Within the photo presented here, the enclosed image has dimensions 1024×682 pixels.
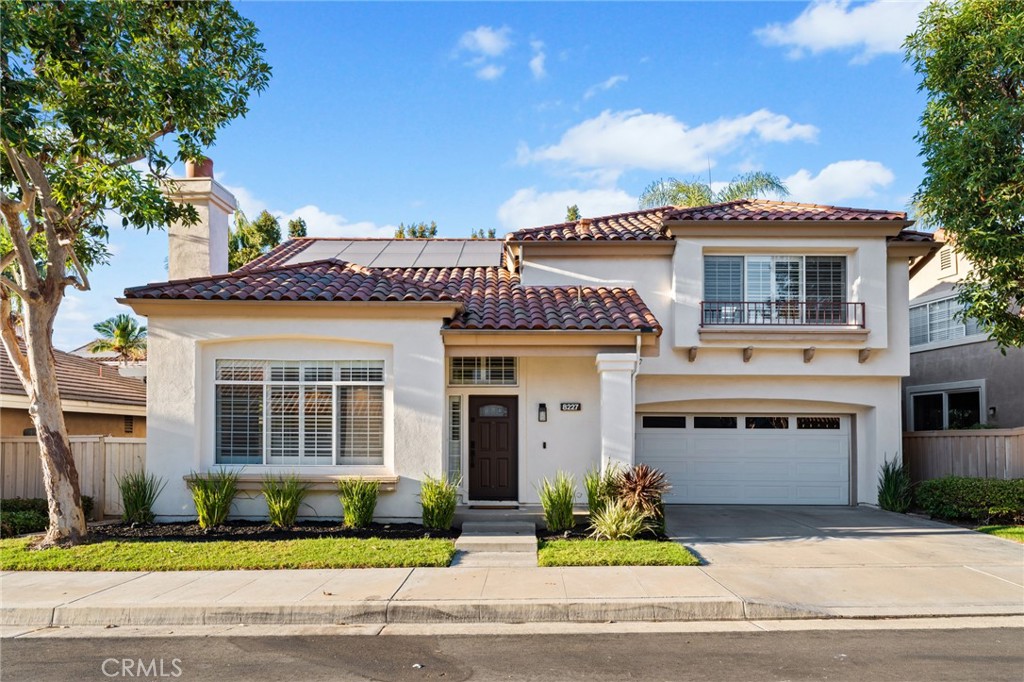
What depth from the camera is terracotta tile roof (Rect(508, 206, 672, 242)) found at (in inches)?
644

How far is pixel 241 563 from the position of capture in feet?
33.3

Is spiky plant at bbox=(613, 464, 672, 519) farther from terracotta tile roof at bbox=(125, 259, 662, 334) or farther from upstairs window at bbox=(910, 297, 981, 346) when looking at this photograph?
upstairs window at bbox=(910, 297, 981, 346)

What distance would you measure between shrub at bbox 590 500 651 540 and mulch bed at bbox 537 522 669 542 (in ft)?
0.31

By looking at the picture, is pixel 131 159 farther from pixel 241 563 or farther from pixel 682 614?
pixel 682 614

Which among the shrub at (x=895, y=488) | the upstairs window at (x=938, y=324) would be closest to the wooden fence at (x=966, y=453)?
the shrub at (x=895, y=488)

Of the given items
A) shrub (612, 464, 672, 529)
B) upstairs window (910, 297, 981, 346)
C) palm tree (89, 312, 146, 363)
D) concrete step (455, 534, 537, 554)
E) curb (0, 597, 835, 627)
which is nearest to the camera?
curb (0, 597, 835, 627)

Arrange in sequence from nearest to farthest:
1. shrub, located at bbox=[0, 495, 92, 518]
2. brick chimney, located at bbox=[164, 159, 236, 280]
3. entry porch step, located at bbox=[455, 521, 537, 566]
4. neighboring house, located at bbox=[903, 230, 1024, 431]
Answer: entry porch step, located at bbox=[455, 521, 537, 566], shrub, located at bbox=[0, 495, 92, 518], brick chimney, located at bbox=[164, 159, 236, 280], neighboring house, located at bbox=[903, 230, 1024, 431]

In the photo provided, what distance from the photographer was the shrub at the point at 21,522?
1244 centimetres

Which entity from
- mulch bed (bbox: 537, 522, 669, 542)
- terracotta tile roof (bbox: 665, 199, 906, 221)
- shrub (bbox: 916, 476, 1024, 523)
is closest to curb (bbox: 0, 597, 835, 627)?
mulch bed (bbox: 537, 522, 669, 542)

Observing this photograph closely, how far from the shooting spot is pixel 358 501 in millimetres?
12289

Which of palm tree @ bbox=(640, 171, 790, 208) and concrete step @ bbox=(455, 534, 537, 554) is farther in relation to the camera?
palm tree @ bbox=(640, 171, 790, 208)

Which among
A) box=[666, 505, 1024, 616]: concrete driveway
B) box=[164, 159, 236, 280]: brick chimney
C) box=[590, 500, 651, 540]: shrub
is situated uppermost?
box=[164, 159, 236, 280]: brick chimney

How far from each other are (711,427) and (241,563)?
10343 millimetres

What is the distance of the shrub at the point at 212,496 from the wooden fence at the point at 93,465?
6.33ft
